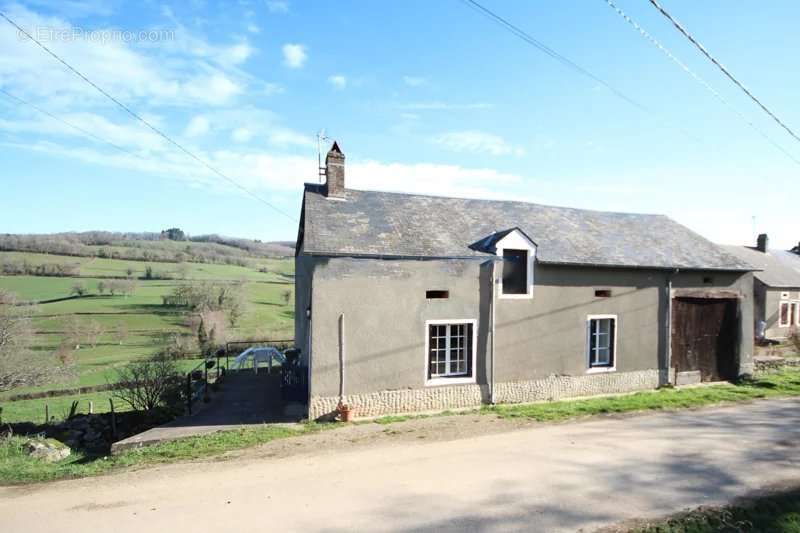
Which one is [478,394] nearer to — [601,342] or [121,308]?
[601,342]

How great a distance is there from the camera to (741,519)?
6418mm

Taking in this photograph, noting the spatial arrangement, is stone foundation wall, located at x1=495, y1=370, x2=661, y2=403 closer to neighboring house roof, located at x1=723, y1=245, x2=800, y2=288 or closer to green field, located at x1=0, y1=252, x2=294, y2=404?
neighboring house roof, located at x1=723, y1=245, x2=800, y2=288

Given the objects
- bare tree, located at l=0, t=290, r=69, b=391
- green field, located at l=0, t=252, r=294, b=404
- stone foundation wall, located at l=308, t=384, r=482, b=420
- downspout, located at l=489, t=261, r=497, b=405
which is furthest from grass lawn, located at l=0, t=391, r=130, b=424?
downspout, located at l=489, t=261, r=497, b=405

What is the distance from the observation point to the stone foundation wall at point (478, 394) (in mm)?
12258

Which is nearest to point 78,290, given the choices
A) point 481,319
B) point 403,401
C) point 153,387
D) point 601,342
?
point 153,387

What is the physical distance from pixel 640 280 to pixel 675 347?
2.80 metres

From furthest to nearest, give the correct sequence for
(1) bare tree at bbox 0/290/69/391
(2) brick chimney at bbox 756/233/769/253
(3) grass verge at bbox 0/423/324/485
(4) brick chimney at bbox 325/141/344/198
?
(2) brick chimney at bbox 756/233/769/253, (1) bare tree at bbox 0/290/69/391, (4) brick chimney at bbox 325/141/344/198, (3) grass verge at bbox 0/423/324/485

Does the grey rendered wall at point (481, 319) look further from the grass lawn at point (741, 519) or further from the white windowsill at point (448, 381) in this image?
the grass lawn at point (741, 519)

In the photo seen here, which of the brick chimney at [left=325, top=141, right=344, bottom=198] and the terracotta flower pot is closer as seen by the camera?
the terracotta flower pot

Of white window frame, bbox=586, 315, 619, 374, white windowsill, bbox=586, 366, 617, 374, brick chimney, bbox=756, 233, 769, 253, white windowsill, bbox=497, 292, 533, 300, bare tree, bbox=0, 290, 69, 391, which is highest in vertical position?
brick chimney, bbox=756, 233, 769, 253

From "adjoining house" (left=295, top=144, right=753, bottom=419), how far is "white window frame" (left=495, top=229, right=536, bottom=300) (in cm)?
4

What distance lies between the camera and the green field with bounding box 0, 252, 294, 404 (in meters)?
37.2

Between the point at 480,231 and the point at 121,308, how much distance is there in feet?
150

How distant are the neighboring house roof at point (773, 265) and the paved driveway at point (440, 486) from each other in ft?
86.8
